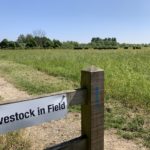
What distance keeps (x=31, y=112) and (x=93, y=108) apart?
56 cm

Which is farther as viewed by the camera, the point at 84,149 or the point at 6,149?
the point at 6,149

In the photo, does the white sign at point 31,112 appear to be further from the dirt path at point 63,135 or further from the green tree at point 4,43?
the green tree at point 4,43

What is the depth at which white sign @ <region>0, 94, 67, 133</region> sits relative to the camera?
2258 mm

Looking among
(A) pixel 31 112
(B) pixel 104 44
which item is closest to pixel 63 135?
(A) pixel 31 112

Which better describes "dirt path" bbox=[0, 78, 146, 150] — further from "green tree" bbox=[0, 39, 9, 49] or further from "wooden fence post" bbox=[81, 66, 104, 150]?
"green tree" bbox=[0, 39, 9, 49]

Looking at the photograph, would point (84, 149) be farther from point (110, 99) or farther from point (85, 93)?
point (110, 99)

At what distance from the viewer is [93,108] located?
8.70ft

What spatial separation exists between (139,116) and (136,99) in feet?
3.87

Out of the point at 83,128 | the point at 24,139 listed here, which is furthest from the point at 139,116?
the point at 83,128

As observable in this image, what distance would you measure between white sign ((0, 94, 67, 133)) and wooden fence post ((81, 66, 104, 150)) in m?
0.22

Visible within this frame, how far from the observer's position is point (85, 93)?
267 centimetres

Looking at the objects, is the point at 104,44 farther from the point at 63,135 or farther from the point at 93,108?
the point at 93,108

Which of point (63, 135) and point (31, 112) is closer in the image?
point (31, 112)

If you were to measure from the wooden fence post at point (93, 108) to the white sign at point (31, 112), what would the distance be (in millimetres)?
219
